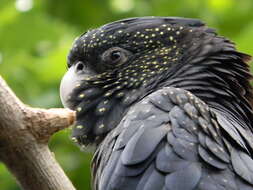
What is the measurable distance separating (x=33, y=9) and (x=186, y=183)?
3053mm

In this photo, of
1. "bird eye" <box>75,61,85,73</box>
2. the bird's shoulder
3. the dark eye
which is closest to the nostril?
"bird eye" <box>75,61,85,73</box>

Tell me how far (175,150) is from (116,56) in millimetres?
950

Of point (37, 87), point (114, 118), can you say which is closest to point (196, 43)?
point (114, 118)

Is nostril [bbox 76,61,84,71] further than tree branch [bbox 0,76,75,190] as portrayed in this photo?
Yes

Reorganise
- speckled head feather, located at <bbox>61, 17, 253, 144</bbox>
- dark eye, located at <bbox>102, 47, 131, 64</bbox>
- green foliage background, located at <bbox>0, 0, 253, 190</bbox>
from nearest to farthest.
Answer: speckled head feather, located at <bbox>61, 17, 253, 144</bbox> < dark eye, located at <bbox>102, 47, 131, 64</bbox> < green foliage background, located at <bbox>0, 0, 253, 190</bbox>

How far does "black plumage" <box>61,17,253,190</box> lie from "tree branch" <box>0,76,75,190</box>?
0.51 meters

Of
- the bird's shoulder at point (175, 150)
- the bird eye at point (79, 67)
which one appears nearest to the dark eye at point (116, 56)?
the bird eye at point (79, 67)

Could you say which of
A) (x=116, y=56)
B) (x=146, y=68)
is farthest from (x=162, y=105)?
(x=116, y=56)

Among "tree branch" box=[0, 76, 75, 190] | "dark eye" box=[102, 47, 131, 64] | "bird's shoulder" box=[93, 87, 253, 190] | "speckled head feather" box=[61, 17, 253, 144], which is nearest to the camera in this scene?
"tree branch" box=[0, 76, 75, 190]

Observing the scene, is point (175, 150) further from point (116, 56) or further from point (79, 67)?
point (79, 67)

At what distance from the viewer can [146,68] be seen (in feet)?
13.7

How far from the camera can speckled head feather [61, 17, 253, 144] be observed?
4.02 meters

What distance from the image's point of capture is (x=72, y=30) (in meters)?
6.38

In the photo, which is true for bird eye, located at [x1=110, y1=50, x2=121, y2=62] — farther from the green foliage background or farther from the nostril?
the green foliage background
